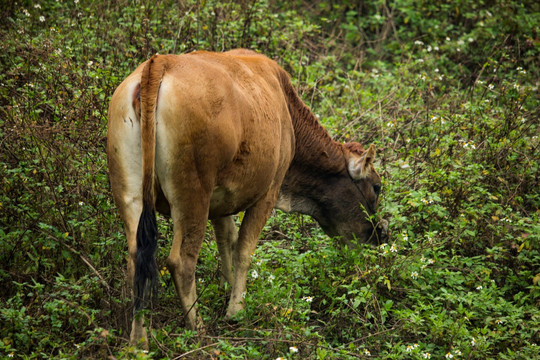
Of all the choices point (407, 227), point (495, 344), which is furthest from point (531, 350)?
point (407, 227)

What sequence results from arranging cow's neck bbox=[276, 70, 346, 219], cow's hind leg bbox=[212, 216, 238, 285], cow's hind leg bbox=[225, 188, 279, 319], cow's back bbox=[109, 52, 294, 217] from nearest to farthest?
cow's back bbox=[109, 52, 294, 217]
cow's hind leg bbox=[225, 188, 279, 319]
cow's hind leg bbox=[212, 216, 238, 285]
cow's neck bbox=[276, 70, 346, 219]

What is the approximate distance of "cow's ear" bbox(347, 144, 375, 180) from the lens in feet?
22.0

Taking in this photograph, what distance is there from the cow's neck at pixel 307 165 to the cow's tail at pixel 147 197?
2.28 meters

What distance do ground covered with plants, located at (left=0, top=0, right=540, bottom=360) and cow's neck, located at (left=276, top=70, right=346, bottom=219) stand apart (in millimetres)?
400

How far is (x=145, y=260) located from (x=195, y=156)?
0.78 m

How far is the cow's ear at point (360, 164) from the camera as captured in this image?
6719 millimetres

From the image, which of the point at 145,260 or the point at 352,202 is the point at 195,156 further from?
the point at 352,202

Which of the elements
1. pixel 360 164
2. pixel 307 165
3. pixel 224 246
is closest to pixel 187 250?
pixel 224 246

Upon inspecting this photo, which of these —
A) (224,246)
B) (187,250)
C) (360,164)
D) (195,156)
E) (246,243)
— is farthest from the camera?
(360,164)

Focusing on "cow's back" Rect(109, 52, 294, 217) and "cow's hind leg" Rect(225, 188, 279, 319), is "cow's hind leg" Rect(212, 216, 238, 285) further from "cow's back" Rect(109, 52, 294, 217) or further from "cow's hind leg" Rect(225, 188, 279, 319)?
"cow's back" Rect(109, 52, 294, 217)

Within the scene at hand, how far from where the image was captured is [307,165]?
21.9 ft

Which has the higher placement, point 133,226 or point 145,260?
point 133,226

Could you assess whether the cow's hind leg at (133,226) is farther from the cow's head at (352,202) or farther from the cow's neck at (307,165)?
the cow's head at (352,202)

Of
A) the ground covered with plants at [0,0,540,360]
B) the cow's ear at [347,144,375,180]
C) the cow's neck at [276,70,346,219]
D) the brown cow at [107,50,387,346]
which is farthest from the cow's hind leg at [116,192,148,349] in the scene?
the cow's ear at [347,144,375,180]
